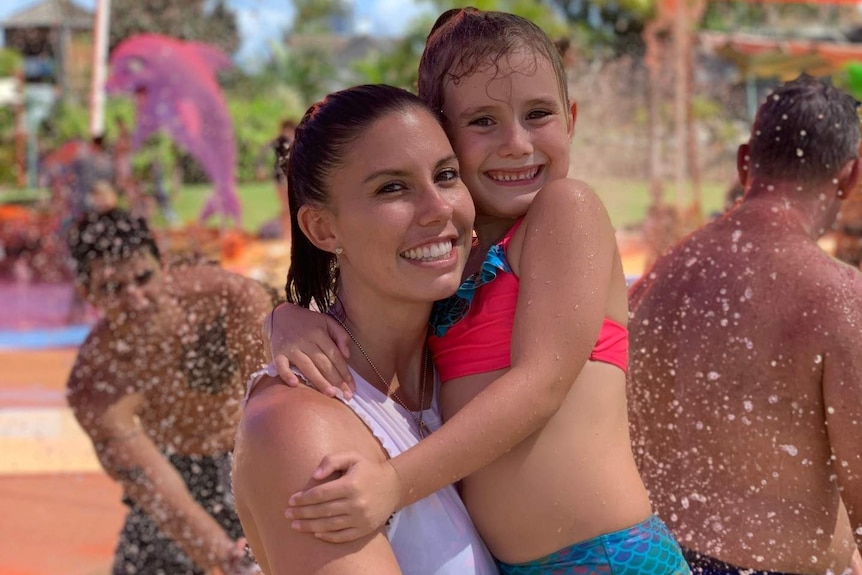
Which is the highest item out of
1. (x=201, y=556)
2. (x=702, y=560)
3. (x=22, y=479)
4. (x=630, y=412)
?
(x=630, y=412)

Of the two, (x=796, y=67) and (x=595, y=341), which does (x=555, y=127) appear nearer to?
(x=595, y=341)

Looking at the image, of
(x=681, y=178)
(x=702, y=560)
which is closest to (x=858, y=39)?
(x=681, y=178)

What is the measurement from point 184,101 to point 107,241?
14.8 meters

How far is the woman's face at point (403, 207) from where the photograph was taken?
1997mm

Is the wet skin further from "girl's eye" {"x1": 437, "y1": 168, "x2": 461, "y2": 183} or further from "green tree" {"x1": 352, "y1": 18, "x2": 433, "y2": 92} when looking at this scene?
"green tree" {"x1": 352, "y1": 18, "x2": 433, "y2": 92}

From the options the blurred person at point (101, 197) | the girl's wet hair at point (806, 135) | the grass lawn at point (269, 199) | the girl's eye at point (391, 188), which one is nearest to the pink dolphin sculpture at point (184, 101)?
the grass lawn at point (269, 199)

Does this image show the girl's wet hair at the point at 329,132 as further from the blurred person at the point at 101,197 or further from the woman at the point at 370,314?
the blurred person at the point at 101,197

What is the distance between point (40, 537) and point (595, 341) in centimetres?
497

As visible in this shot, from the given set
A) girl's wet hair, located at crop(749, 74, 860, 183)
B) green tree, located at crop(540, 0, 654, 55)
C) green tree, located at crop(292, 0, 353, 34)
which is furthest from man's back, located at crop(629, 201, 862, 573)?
green tree, located at crop(292, 0, 353, 34)

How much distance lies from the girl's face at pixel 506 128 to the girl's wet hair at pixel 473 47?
20 millimetres

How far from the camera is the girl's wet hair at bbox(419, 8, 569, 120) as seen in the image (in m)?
2.25

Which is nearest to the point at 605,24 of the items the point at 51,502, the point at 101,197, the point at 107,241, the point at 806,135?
the point at 101,197

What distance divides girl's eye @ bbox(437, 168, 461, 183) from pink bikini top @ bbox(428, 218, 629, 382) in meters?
0.20

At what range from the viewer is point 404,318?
84.8 inches
